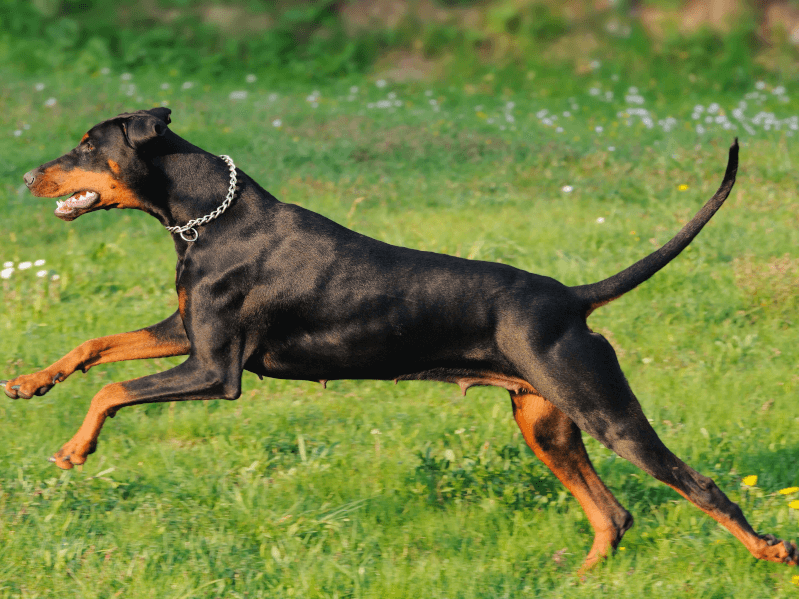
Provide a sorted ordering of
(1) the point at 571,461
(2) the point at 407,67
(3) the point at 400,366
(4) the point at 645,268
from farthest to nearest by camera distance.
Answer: (2) the point at 407,67 < (1) the point at 571,461 < (3) the point at 400,366 < (4) the point at 645,268

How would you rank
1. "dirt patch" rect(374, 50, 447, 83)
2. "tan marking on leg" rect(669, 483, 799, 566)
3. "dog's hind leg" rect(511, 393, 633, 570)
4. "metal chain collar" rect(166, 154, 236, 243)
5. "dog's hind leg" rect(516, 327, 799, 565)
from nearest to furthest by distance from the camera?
"dog's hind leg" rect(516, 327, 799, 565) < "tan marking on leg" rect(669, 483, 799, 566) < "metal chain collar" rect(166, 154, 236, 243) < "dog's hind leg" rect(511, 393, 633, 570) < "dirt patch" rect(374, 50, 447, 83)

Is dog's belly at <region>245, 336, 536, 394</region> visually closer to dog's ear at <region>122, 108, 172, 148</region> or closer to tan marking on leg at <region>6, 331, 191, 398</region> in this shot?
tan marking on leg at <region>6, 331, 191, 398</region>

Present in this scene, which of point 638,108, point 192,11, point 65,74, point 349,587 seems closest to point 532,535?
point 349,587

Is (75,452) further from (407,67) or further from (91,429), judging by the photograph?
(407,67)

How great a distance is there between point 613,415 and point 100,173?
2.40 meters

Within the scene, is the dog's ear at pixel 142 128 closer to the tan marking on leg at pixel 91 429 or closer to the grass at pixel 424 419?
the tan marking on leg at pixel 91 429

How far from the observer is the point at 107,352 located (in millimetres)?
4195

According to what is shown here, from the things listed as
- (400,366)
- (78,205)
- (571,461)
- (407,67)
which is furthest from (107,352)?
(407,67)

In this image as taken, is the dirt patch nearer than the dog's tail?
No

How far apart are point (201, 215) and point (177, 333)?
0.57m

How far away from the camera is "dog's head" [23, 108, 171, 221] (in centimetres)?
408

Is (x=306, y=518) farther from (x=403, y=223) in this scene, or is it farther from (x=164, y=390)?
(x=403, y=223)

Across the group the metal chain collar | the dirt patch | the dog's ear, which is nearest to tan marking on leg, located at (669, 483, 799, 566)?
the metal chain collar

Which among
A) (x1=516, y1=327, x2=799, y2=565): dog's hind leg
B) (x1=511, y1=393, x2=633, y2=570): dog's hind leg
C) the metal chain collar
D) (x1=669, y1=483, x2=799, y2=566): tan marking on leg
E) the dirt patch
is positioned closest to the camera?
(x1=516, y1=327, x2=799, y2=565): dog's hind leg
